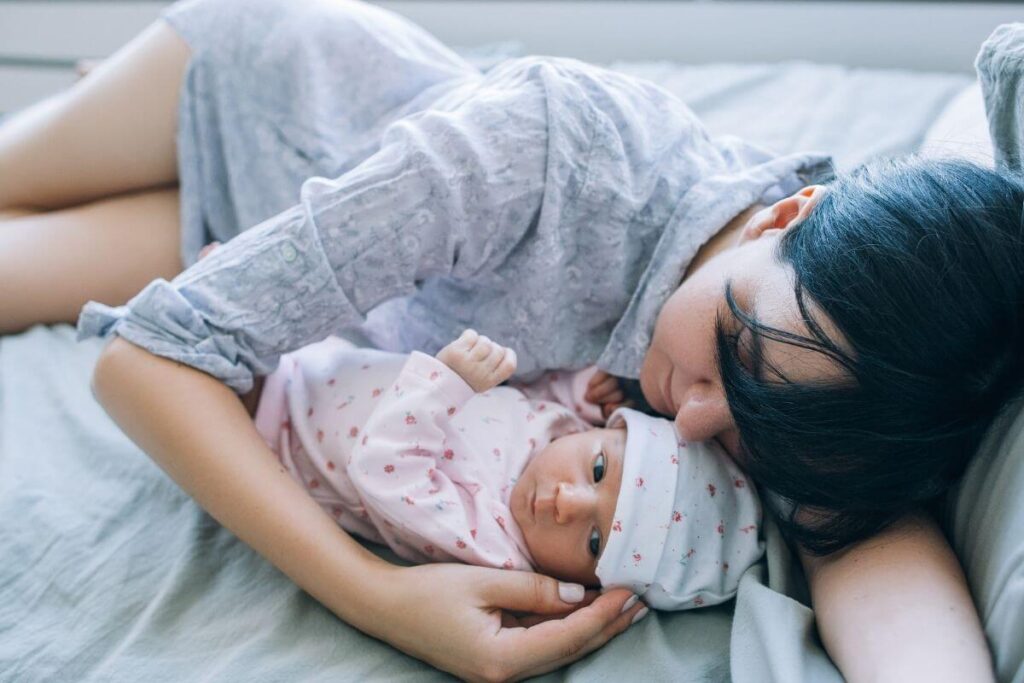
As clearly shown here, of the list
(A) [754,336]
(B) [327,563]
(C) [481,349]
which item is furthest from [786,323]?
(B) [327,563]

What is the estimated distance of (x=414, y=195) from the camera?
2.82 feet

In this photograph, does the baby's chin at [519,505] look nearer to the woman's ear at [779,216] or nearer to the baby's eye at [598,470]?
the baby's eye at [598,470]

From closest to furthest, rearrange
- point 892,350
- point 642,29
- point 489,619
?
Result: point 892,350 → point 489,619 → point 642,29

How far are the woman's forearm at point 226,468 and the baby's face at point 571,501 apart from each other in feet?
0.48

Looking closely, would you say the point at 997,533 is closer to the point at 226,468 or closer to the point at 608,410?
the point at 608,410

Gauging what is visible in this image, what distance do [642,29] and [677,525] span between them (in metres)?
1.45

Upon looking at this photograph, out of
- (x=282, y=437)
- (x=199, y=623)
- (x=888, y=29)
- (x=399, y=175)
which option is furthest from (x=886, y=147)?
(x=199, y=623)

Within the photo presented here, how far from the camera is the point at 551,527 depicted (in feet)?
2.86

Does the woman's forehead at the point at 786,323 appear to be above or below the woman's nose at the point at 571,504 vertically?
above

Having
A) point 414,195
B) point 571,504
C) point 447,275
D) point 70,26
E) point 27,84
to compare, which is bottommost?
point 27,84

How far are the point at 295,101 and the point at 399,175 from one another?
1.11 feet

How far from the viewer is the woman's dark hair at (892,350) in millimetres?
693

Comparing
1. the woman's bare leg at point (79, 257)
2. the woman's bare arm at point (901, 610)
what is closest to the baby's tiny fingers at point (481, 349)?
the woman's bare arm at point (901, 610)

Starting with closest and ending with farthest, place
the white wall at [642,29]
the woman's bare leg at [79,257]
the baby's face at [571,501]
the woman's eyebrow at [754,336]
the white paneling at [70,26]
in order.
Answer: the woman's eyebrow at [754,336] → the baby's face at [571,501] → the woman's bare leg at [79,257] → the white wall at [642,29] → the white paneling at [70,26]
